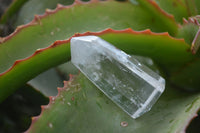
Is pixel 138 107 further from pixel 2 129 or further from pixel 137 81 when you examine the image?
pixel 2 129

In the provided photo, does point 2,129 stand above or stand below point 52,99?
below

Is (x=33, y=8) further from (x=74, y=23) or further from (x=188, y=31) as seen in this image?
(x=188, y=31)

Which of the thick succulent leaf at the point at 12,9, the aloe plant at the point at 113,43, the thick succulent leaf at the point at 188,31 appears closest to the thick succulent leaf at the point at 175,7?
the aloe plant at the point at 113,43

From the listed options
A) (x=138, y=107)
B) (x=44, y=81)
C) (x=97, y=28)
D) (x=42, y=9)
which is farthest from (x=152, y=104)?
(x=42, y=9)

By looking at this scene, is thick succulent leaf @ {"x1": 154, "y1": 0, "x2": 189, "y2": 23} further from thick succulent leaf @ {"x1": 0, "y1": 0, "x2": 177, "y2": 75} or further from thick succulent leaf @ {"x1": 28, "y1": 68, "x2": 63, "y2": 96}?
thick succulent leaf @ {"x1": 28, "y1": 68, "x2": 63, "y2": 96}

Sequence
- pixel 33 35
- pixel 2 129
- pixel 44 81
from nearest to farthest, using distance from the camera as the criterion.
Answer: pixel 33 35
pixel 44 81
pixel 2 129

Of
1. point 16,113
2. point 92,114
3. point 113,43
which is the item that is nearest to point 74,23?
point 113,43
